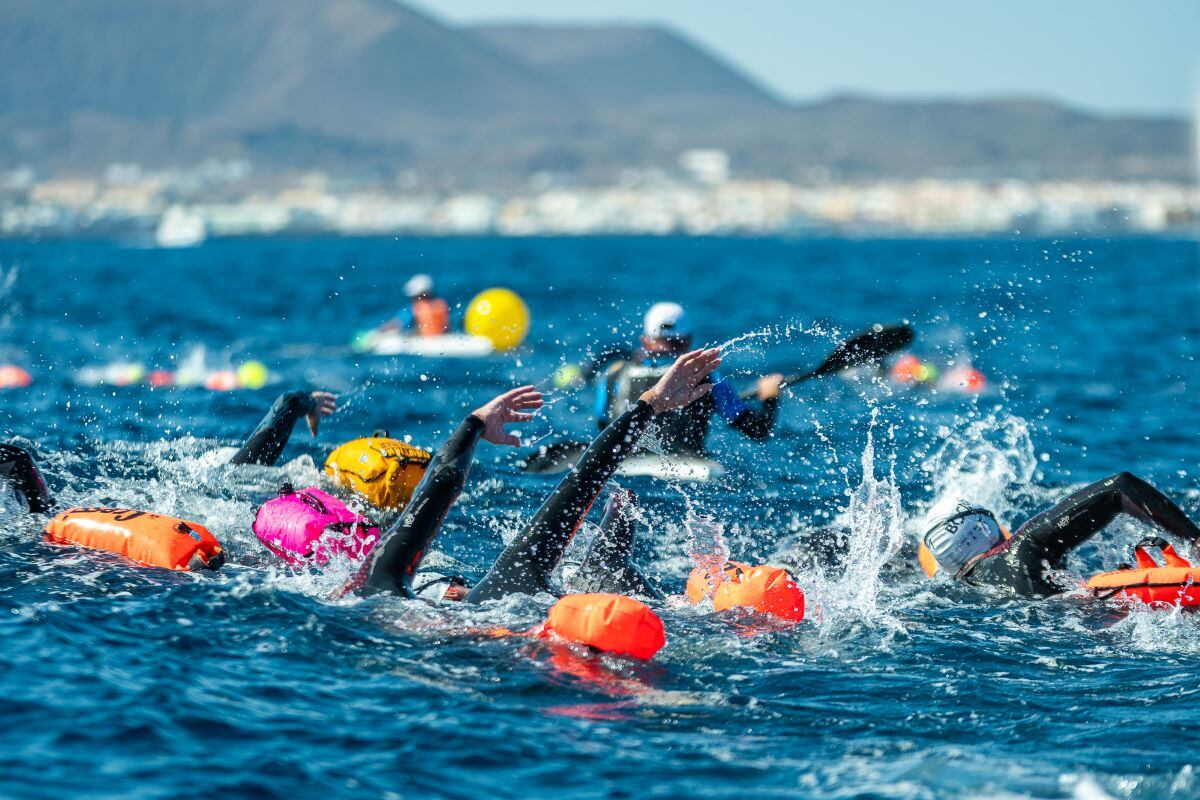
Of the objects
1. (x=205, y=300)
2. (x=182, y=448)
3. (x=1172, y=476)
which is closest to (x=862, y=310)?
→ (x=205, y=300)

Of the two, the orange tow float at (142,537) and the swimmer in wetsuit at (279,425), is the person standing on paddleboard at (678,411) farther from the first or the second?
the orange tow float at (142,537)

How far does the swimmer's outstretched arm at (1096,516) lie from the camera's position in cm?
898

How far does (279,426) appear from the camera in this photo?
38.7 ft

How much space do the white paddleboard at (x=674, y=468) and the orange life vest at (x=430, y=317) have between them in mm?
11732

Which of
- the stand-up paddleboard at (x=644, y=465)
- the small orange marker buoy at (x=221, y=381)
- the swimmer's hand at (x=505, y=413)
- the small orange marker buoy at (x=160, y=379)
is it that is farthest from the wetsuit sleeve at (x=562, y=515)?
the small orange marker buoy at (x=160, y=379)

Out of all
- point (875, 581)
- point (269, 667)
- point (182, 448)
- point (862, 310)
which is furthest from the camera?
point (862, 310)

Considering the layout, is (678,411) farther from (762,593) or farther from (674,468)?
(762,593)

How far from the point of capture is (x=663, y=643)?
7.83 m

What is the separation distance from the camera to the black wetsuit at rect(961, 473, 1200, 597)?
354 inches

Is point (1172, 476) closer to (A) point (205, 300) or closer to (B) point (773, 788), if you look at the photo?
(B) point (773, 788)

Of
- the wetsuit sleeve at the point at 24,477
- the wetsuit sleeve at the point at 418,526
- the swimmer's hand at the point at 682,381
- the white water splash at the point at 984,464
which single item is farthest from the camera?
the white water splash at the point at 984,464

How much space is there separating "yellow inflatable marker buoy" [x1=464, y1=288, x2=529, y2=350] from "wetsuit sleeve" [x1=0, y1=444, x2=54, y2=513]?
47.9ft

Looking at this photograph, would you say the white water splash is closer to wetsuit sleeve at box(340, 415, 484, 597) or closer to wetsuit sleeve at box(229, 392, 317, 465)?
wetsuit sleeve at box(340, 415, 484, 597)

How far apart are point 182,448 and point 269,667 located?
6.40 metres
